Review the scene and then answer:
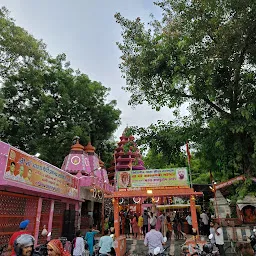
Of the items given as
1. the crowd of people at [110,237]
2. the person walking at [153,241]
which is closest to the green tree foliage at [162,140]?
the crowd of people at [110,237]

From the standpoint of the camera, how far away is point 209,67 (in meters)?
10.5

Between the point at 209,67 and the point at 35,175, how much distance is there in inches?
335

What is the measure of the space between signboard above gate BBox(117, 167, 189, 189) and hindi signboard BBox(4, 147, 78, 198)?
3005 mm

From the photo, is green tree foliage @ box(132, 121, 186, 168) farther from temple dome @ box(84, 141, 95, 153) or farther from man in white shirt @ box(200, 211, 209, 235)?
temple dome @ box(84, 141, 95, 153)

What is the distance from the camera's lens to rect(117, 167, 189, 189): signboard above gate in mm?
13047

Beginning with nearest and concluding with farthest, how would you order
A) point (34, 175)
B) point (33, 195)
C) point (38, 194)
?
1. point (34, 175)
2. point (33, 195)
3. point (38, 194)

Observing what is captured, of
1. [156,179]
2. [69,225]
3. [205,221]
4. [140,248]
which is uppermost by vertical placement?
[156,179]

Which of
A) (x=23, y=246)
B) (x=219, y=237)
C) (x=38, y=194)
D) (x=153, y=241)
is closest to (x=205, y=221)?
(x=219, y=237)

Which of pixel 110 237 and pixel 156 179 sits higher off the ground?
pixel 156 179

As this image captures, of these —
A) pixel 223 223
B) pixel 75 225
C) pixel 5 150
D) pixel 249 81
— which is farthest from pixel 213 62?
pixel 75 225

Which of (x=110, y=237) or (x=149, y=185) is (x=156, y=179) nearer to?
(x=149, y=185)

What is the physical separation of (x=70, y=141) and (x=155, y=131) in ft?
30.7

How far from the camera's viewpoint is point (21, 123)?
1820 centimetres

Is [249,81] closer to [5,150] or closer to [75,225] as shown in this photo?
[5,150]
